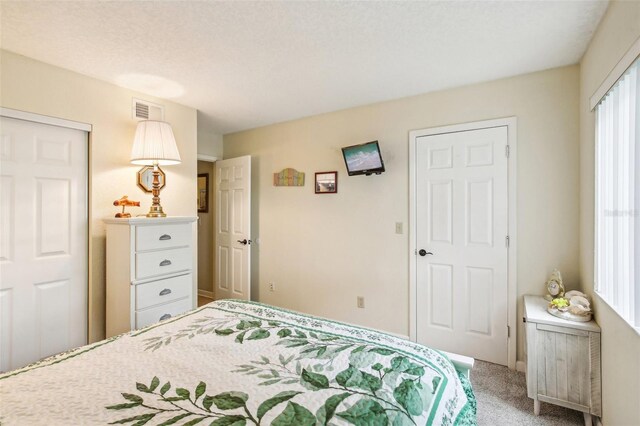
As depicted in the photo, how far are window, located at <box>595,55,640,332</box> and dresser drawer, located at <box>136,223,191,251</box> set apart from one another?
9.64 feet

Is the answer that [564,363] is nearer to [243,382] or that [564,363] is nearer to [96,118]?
[243,382]

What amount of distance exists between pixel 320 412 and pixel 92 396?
0.72 meters

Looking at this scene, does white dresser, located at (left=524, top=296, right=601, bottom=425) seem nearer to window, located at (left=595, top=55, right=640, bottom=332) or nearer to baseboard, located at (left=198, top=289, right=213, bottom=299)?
window, located at (left=595, top=55, right=640, bottom=332)

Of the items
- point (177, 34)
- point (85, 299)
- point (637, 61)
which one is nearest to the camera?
point (637, 61)

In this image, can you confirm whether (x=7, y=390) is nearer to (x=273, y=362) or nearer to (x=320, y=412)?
(x=273, y=362)

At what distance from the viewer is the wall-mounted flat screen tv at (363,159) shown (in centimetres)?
301

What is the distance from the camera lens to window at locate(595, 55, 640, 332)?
1351 mm

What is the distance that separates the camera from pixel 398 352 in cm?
126

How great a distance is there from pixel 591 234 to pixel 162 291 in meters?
3.17

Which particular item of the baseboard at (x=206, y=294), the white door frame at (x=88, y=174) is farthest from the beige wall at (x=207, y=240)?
the white door frame at (x=88, y=174)

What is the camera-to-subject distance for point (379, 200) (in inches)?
126

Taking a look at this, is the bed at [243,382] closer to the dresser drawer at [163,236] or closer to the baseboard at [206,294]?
the dresser drawer at [163,236]

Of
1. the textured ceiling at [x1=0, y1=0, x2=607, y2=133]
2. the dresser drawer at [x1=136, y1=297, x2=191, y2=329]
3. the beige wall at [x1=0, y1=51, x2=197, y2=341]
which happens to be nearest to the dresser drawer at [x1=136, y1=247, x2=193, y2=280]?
the dresser drawer at [x1=136, y1=297, x2=191, y2=329]

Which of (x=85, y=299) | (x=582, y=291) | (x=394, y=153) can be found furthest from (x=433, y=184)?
(x=85, y=299)
